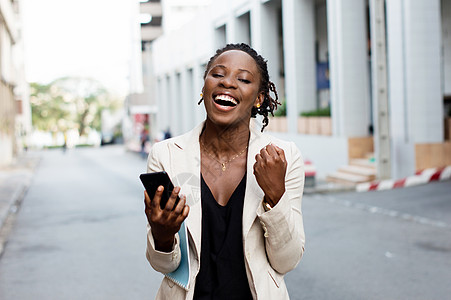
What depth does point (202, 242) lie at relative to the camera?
2.35 meters

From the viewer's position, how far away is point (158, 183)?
2.06 metres

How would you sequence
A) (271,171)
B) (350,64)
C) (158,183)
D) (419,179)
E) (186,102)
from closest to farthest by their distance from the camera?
1. (158,183)
2. (271,171)
3. (419,179)
4. (350,64)
5. (186,102)

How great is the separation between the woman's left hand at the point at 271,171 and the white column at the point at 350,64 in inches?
657

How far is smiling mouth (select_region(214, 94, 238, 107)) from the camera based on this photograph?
2350 mm

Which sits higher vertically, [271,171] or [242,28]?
[242,28]

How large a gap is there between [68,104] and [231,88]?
9800 cm

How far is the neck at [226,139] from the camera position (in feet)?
8.07

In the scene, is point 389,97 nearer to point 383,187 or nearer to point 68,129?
point 383,187

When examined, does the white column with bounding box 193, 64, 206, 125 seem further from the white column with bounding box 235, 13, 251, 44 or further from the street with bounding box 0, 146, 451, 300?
the street with bounding box 0, 146, 451, 300

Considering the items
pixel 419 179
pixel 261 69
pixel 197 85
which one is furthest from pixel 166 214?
pixel 197 85

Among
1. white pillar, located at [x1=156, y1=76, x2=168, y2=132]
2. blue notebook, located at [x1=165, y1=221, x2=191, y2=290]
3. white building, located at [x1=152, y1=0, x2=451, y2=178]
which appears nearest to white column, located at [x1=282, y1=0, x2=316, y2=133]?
white building, located at [x1=152, y1=0, x2=451, y2=178]

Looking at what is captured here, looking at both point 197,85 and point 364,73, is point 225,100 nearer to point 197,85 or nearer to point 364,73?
point 364,73

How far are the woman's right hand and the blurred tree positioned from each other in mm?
94667

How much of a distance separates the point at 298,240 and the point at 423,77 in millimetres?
13619
